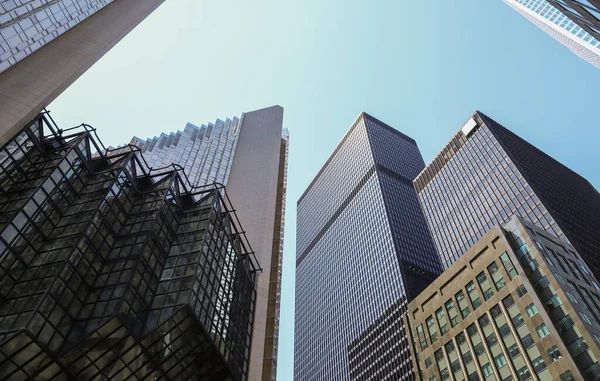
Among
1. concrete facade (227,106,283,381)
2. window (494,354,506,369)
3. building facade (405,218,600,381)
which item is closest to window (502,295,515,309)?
building facade (405,218,600,381)

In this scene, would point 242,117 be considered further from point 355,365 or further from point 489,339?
point 355,365

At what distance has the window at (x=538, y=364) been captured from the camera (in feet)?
175

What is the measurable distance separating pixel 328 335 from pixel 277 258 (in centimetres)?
11304

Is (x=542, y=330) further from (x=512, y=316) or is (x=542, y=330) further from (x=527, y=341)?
(x=512, y=316)

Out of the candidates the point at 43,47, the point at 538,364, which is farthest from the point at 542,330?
the point at 43,47

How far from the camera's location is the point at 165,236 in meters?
44.2

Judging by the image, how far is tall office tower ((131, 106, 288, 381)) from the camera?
55750mm

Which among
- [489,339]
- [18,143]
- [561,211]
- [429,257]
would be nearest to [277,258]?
[489,339]

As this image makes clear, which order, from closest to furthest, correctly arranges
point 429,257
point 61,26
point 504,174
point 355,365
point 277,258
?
point 61,26 → point 277,258 → point 504,174 → point 355,365 → point 429,257

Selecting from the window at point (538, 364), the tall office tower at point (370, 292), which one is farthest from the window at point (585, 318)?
the tall office tower at point (370, 292)

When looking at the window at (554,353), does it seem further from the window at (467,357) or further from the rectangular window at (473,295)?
the rectangular window at (473,295)

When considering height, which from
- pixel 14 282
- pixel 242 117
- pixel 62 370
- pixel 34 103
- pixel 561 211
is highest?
pixel 242 117

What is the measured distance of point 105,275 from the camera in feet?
120

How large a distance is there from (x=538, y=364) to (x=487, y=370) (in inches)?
295
